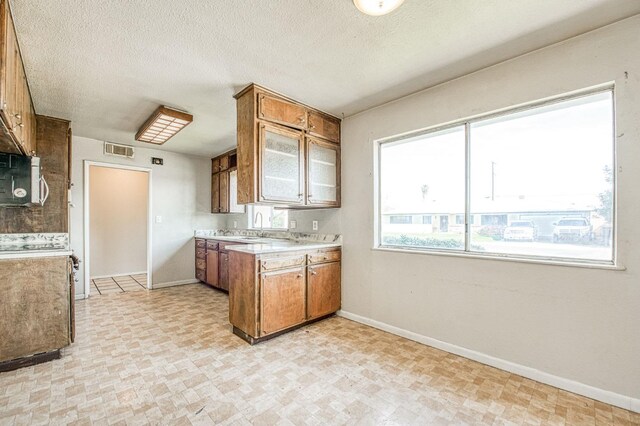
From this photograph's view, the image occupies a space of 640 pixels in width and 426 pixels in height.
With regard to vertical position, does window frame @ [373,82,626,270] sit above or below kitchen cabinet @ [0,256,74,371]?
above

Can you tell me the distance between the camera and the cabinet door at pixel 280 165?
9.03 feet

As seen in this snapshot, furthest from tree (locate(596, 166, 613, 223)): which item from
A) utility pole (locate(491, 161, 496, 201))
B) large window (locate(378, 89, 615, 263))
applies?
utility pole (locate(491, 161, 496, 201))

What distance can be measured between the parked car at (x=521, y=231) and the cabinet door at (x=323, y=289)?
5.96ft

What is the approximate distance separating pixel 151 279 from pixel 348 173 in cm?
391

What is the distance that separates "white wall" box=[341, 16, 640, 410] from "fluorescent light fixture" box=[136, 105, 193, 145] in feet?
7.25

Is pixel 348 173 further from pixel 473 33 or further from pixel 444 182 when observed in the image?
pixel 473 33

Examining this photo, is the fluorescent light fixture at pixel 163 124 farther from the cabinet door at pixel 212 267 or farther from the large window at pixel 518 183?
the large window at pixel 518 183

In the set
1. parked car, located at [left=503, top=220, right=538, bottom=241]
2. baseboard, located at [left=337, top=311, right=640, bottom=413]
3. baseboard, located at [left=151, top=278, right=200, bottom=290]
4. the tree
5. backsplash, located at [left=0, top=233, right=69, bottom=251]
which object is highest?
the tree

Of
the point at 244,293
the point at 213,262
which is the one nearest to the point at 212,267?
the point at 213,262

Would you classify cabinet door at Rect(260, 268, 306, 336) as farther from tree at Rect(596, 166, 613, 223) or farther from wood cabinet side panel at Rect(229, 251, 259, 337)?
tree at Rect(596, 166, 613, 223)

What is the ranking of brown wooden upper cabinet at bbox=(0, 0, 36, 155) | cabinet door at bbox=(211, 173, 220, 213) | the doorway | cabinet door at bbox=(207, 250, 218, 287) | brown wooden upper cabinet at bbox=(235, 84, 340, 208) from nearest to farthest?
brown wooden upper cabinet at bbox=(0, 0, 36, 155) → brown wooden upper cabinet at bbox=(235, 84, 340, 208) → cabinet door at bbox=(207, 250, 218, 287) → cabinet door at bbox=(211, 173, 220, 213) → the doorway

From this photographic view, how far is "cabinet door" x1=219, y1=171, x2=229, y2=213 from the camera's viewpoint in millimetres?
5168

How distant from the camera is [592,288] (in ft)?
6.28

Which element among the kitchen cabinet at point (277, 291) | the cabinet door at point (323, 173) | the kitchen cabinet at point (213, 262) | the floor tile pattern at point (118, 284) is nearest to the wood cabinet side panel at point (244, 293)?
the kitchen cabinet at point (277, 291)
